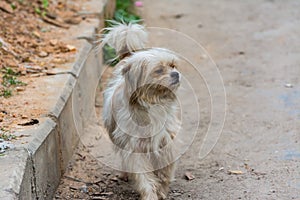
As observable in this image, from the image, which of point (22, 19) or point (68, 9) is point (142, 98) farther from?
point (68, 9)

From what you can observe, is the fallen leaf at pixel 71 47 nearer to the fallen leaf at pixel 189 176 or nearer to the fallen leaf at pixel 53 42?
the fallen leaf at pixel 53 42

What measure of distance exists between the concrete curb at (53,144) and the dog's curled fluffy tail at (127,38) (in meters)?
0.74

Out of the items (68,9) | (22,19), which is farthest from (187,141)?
(68,9)

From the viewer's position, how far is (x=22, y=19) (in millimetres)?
7777

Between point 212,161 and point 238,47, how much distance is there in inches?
141

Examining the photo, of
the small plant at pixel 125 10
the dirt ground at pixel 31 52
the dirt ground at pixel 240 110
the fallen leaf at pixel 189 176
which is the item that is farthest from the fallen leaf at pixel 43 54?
the small plant at pixel 125 10

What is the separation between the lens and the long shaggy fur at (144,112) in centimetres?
494

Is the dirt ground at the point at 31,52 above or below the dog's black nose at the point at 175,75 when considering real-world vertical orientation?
below

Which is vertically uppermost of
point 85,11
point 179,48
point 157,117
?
point 157,117

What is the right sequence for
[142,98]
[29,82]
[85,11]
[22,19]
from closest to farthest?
1. [142,98]
2. [29,82]
3. [22,19]
4. [85,11]

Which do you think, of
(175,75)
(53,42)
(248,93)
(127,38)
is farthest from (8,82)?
(248,93)

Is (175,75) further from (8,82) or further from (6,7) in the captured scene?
(6,7)

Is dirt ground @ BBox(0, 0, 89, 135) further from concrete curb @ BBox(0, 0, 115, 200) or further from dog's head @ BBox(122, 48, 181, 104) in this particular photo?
dog's head @ BBox(122, 48, 181, 104)

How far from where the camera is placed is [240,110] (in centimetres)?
721
